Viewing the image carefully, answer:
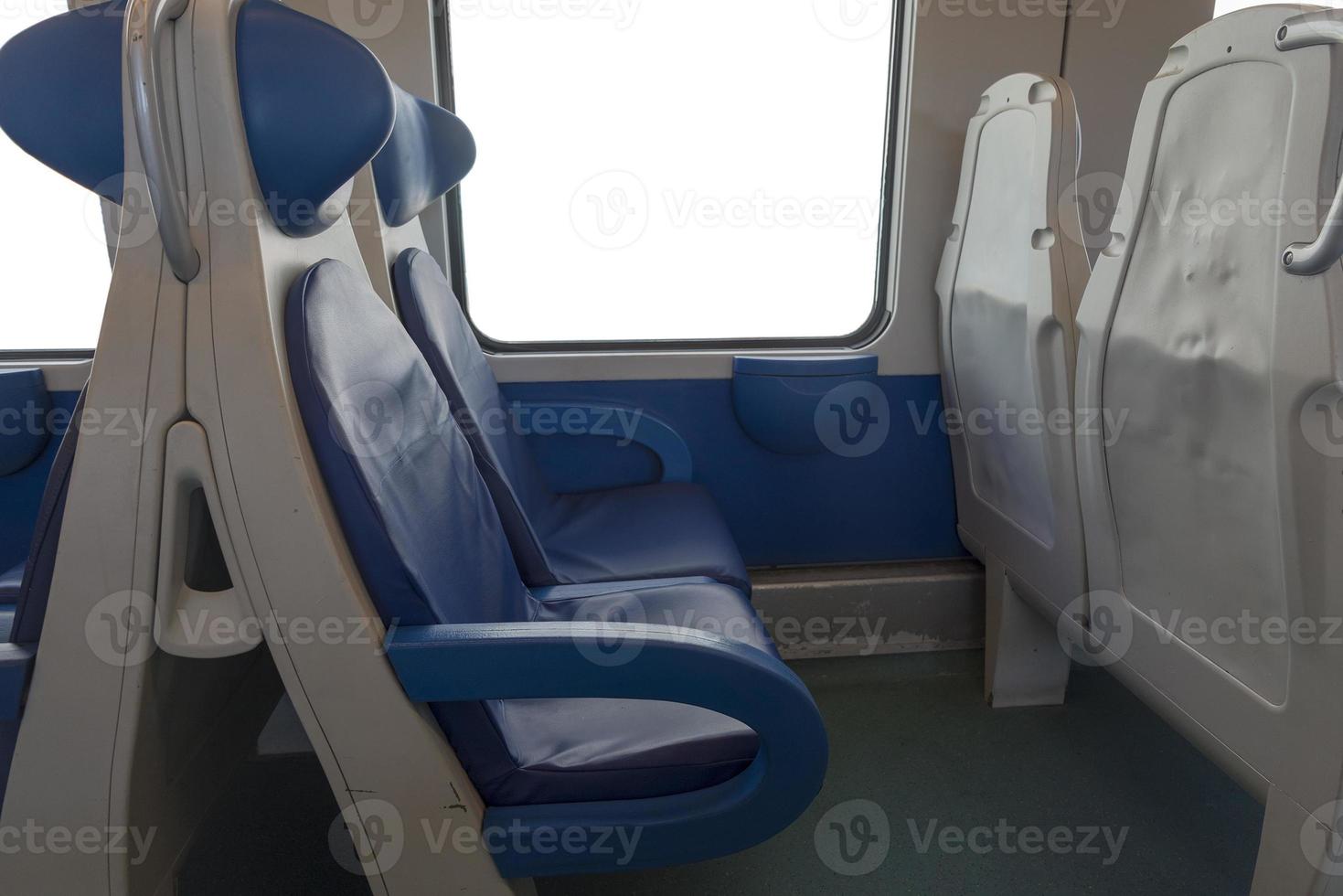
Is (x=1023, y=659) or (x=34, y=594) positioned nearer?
(x=34, y=594)

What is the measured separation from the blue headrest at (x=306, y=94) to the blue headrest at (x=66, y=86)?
14cm

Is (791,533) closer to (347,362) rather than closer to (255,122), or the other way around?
(347,362)

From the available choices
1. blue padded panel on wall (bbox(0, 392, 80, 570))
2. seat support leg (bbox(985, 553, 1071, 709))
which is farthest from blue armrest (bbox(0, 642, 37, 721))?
seat support leg (bbox(985, 553, 1071, 709))

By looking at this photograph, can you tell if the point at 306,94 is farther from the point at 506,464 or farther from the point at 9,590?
the point at 9,590

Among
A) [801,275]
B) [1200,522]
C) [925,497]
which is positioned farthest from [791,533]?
[1200,522]

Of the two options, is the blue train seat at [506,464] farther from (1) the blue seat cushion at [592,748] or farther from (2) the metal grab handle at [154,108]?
(2) the metal grab handle at [154,108]

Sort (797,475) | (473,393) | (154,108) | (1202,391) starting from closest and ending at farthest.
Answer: (154,108)
(1202,391)
(473,393)
(797,475)

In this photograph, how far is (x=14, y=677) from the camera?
1.05m

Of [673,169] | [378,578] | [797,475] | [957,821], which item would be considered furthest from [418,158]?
[957,821]

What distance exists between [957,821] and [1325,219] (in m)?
1.28

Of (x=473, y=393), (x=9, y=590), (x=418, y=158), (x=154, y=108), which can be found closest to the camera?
(x=154, y=108)

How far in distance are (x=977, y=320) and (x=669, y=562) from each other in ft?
3.09

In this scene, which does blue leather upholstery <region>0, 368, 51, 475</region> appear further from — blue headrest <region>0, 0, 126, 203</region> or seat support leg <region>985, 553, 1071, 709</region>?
seat support leg <region>985, 553, 1071, 709</region>

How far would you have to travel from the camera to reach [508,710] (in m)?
1.30
